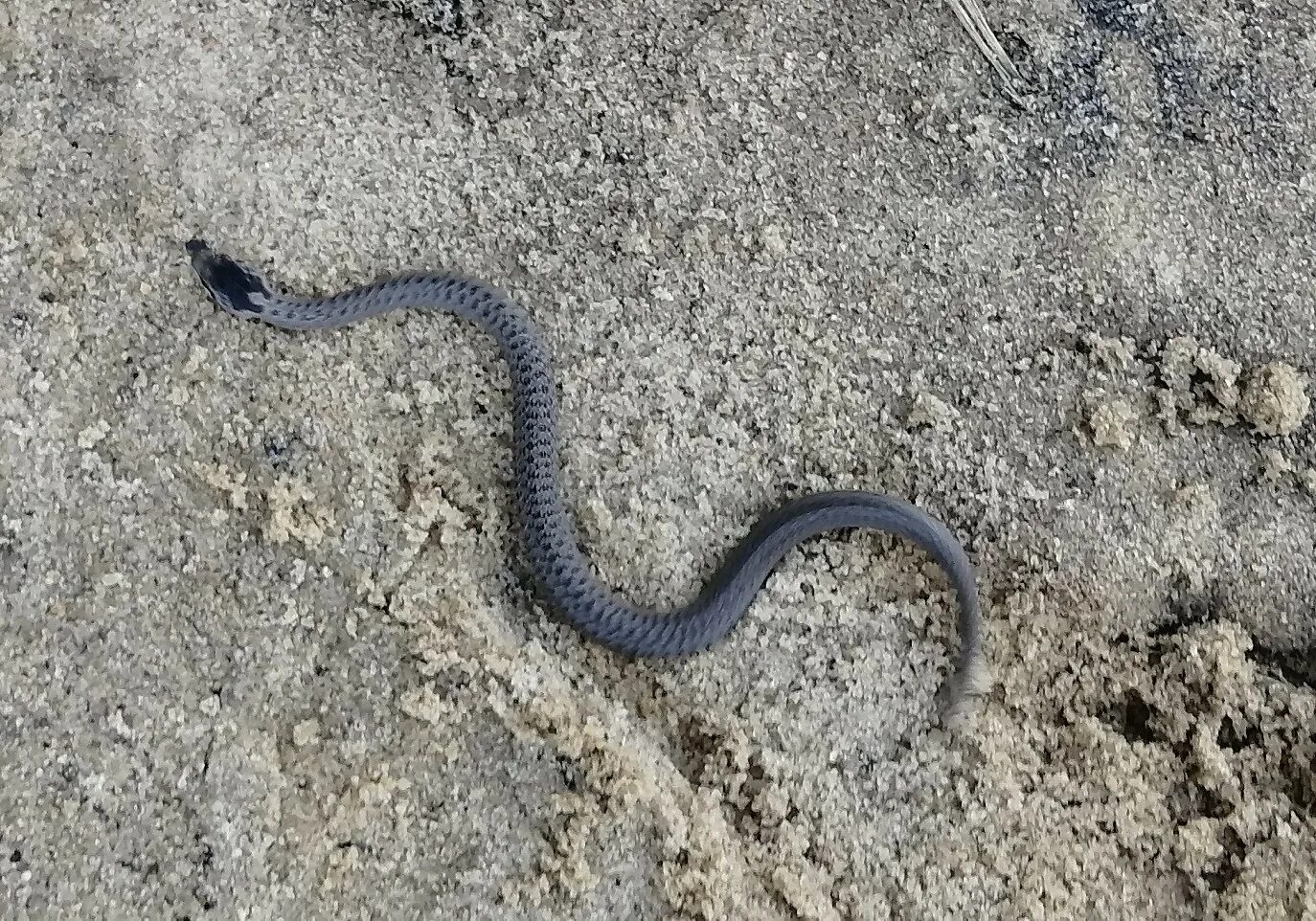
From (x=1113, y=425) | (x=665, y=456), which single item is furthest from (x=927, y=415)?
(x=665, y=456)

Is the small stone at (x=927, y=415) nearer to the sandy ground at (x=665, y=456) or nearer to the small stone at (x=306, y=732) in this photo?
the sandy ground at (x=665, y=456)

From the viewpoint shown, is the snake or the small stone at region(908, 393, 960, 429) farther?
the small stone at region(908, 393, 960, 429)

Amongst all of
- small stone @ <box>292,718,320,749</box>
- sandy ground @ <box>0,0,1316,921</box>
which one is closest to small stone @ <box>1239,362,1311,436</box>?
sandy ground @ <box>0,0,1316,921</box>

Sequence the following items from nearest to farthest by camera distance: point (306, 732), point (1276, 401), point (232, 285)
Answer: point (306, 732), point (232, 285), point (1276, 401)

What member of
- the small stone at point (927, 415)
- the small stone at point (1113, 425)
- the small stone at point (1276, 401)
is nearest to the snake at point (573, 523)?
the small stone at point (927, 415)

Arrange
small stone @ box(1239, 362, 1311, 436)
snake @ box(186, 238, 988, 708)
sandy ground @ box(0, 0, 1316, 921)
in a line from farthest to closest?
small stone @ box(1239, 362, 1311, 436)
snake @ box(186, 238, 988, 708)
sandy ground @ box(0, 0, 1316, 921)

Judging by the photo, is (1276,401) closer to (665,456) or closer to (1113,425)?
(1113,425)

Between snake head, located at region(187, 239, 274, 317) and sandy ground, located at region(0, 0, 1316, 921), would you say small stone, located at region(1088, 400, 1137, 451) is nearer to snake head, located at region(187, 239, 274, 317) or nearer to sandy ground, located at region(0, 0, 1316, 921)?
sandy ground, located at region(0, 0, 1316, 921)
